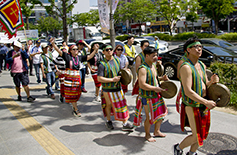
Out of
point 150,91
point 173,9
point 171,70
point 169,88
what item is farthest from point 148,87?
point 173,9

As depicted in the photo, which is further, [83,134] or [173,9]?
[173,9]

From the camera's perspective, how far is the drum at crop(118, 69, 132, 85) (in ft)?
13.9

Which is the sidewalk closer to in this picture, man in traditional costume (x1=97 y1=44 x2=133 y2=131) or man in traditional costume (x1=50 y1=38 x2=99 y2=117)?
man in traditional costume (x1=97 y1=44 x2=133 y2=131)

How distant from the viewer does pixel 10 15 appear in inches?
288

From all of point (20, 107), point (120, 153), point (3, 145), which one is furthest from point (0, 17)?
point (120, 153)

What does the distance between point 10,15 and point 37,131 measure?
445 centimetres

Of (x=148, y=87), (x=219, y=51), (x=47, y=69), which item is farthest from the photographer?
(x=219, y=51)

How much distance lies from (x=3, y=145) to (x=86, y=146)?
65.3 inches

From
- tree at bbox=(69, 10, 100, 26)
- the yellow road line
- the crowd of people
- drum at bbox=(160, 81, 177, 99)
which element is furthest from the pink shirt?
tree at bbox=(69, 10, 100, 26)

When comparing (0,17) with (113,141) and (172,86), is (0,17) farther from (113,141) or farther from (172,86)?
(172,86)

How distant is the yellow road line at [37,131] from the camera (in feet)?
13.2

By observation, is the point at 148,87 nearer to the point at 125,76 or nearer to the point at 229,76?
the point at 125,76

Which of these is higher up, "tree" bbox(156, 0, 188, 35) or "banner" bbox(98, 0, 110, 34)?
"tree" bbox(156, 0, 188, 35)

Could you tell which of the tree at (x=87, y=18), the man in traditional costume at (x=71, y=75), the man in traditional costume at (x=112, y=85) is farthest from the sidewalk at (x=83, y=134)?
the tree at (x=87, y=18)
